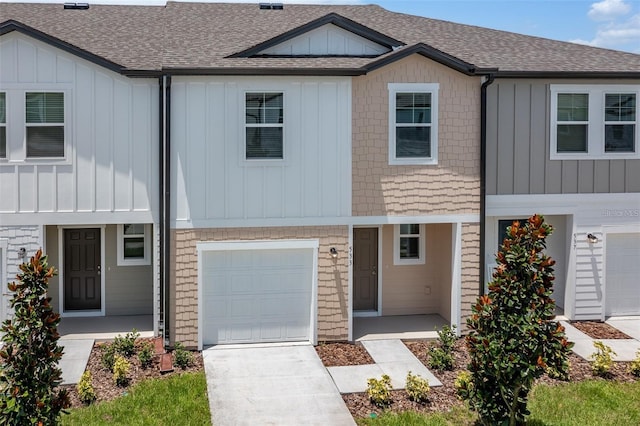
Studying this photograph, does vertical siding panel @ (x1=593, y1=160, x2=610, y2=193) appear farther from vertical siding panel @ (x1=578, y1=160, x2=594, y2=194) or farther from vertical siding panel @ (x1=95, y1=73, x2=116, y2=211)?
vertical siding panel @ (x1=95, y1=73, x2=116, y2=211)

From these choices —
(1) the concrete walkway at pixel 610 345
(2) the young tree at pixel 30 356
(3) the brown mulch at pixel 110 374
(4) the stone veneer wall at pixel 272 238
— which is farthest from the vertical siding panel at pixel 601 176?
(2) the young tree at pixel 30 356

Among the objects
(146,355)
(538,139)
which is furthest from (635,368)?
(146,355)

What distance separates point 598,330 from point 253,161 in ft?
27.4

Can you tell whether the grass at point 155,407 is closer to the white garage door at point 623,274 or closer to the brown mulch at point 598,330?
the brown mulch at point 598,330

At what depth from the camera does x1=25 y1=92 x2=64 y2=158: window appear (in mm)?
12242

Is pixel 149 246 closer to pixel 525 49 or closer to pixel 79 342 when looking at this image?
pixel 79 342

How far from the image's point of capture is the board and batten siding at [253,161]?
12.2 m

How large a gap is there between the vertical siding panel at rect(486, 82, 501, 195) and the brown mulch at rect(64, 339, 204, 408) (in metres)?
7.13

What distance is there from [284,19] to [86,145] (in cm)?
651

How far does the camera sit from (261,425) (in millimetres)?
9023

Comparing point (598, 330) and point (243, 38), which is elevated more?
point (243, 38)

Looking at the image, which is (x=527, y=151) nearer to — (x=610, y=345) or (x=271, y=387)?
(x=610, y=345)

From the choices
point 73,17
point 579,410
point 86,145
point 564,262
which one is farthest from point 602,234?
point 73,17

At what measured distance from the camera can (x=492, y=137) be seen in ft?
44.4
